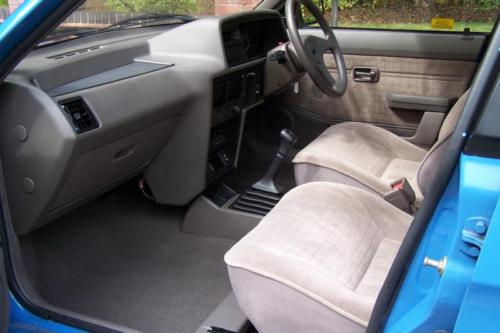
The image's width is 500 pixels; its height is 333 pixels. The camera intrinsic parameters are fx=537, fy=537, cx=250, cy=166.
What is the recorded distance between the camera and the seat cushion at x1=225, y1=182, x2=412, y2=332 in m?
1.23

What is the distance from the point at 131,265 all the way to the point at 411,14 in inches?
71.5

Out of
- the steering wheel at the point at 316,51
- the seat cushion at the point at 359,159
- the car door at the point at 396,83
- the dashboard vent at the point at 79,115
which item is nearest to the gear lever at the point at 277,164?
the seat cushion at the point at 359,159

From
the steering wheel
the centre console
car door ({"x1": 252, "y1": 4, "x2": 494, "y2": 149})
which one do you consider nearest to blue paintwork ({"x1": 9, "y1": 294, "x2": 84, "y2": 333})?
the centre console

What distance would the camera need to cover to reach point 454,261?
2.87 feet

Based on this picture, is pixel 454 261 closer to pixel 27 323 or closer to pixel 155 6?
pixel 27 323

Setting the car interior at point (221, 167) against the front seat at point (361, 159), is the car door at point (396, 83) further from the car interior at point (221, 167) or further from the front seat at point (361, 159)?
the front seat at point (361, 159)

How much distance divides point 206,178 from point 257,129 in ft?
2.70

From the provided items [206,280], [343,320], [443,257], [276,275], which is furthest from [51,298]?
[443,257]

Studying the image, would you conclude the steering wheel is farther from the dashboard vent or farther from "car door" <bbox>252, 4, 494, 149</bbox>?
the dashboard vent

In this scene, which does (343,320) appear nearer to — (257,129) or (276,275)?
(276,275)

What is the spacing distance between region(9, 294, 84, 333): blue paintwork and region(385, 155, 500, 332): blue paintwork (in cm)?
102

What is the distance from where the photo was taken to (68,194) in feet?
5.77

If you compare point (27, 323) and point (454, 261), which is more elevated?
point (454, 261)

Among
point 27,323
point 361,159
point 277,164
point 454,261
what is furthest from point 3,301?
point 361,159
